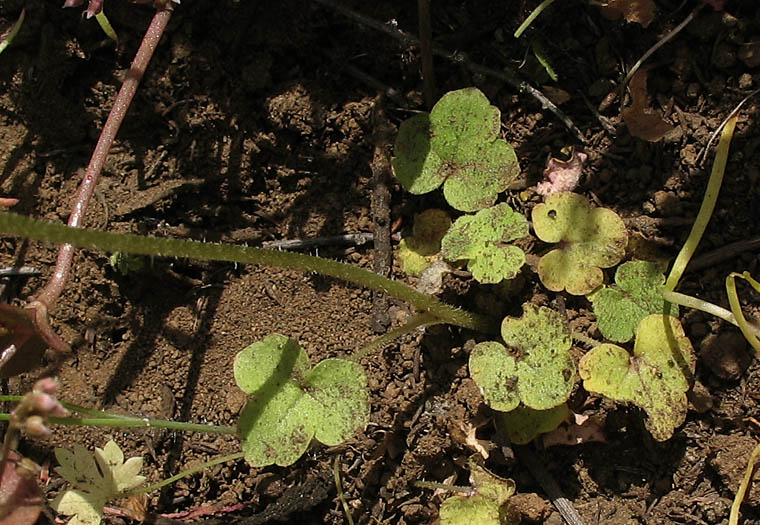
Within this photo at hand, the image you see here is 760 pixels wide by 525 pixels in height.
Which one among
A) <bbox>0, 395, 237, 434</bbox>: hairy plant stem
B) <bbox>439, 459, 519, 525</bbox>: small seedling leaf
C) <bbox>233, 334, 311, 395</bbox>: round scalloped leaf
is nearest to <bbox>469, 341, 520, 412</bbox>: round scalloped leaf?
<bbox>439, 459, 519, 525</bbox>: small seedling leaf

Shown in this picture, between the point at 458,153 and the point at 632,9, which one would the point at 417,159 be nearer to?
the point at 458,153

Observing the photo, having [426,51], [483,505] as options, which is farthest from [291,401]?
[426,51]

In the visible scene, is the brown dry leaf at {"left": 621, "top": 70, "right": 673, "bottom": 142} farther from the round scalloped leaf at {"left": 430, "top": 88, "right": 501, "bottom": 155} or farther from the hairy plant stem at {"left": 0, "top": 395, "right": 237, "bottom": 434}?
the hairy plant stem at {"left": 0, "top": 395, "right": 237, "bottom": 434}

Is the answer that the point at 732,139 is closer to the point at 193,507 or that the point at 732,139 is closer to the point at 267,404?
the point at 267,404

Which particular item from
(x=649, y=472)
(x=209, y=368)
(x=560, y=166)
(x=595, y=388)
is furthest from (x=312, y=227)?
(x=649, y=472)

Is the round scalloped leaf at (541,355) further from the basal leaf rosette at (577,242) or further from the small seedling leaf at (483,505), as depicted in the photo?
the small seedling leaf at (483,505)

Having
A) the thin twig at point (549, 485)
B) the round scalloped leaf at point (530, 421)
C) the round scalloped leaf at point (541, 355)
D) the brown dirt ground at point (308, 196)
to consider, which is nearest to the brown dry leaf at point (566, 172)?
the brown dirt ground at point (308, 196)
